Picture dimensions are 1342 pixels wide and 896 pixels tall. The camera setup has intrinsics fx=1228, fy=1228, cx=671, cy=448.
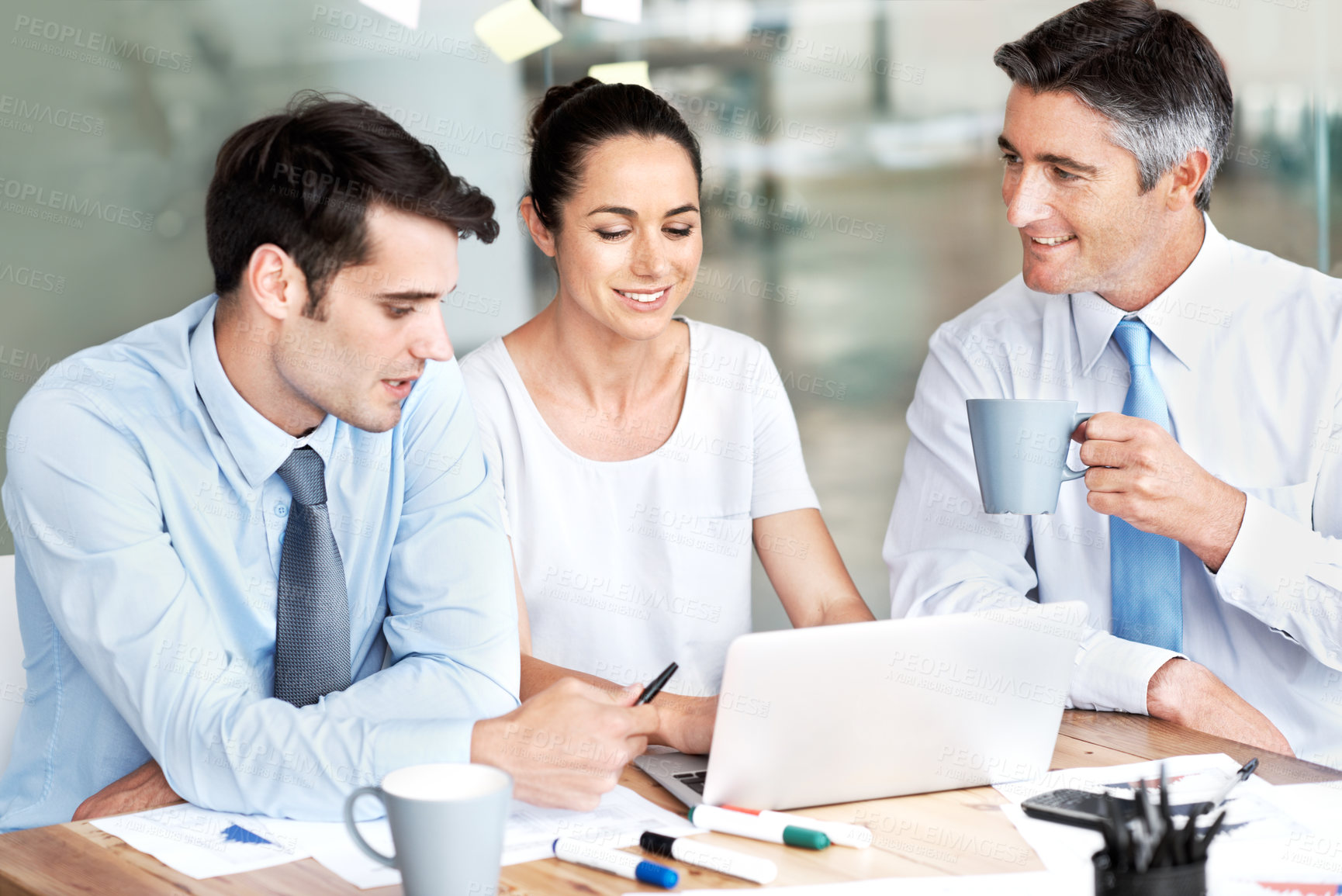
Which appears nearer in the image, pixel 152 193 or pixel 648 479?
pixel 648 479

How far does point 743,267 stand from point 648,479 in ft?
5.40

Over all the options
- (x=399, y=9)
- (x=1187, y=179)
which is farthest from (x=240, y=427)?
(x=399, y=9)

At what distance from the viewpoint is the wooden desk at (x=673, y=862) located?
976 millimetres

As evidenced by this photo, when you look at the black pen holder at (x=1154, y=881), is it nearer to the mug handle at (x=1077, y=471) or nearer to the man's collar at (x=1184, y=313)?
the mug handle at (x=1077, y=471)

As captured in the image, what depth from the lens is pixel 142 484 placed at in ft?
4.40

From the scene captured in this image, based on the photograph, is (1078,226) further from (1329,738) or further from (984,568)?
(1329,738)

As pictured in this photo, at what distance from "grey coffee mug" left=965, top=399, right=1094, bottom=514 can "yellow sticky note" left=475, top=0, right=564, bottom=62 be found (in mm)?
2184

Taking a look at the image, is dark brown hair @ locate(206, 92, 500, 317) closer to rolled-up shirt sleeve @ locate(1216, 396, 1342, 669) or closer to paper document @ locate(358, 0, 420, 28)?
rolled-up shirt sleeve @ locate(1216, 396, 1342, 669)

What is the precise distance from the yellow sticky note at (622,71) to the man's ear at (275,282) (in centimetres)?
211

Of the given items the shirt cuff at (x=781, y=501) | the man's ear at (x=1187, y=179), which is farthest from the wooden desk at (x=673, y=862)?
the man's ear at (x=1187, y=179)

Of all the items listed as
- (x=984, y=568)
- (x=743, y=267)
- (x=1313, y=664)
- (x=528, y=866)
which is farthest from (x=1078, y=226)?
(x=743, y=267)

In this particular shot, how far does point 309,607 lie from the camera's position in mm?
1417

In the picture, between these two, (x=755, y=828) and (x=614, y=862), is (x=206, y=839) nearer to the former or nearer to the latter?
(x=614, y=862)

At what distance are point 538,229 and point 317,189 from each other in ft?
2.31
